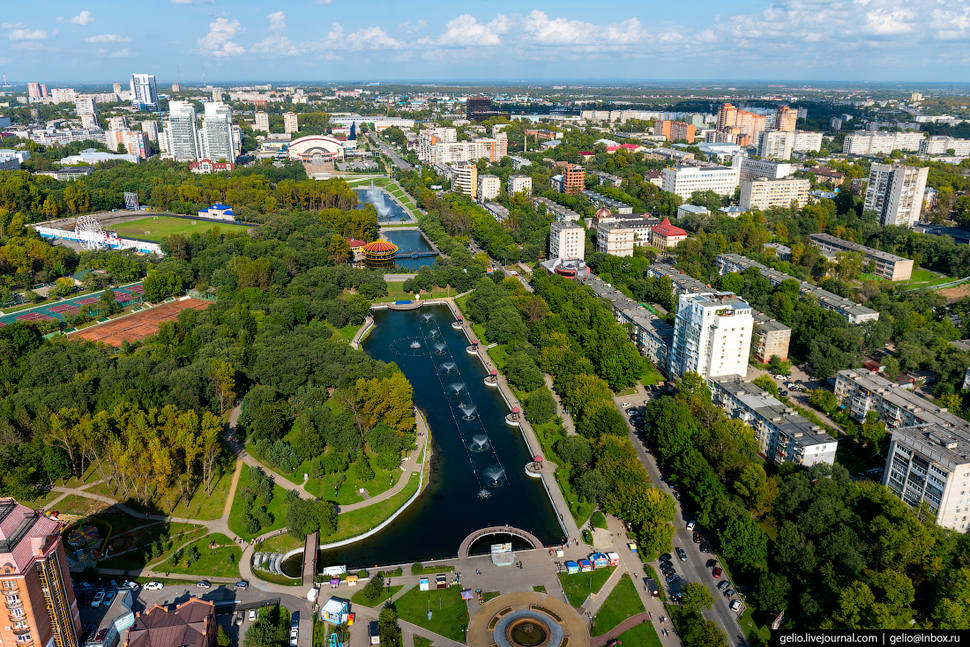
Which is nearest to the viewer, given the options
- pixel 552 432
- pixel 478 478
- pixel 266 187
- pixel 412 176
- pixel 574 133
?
pixel 478 478

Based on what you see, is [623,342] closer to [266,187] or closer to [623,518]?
[623,518]

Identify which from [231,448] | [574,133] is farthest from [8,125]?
[231,448]

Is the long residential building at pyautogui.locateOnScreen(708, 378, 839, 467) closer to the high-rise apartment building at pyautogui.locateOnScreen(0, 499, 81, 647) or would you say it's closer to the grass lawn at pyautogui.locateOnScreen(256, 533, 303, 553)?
the grass lawn at pyautogui.locateOnScreen(256, 533, 303, 553)

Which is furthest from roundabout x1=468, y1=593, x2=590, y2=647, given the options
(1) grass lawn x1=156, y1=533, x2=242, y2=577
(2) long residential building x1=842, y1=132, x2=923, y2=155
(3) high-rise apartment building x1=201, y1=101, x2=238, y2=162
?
(2) long residential building x1=842, y1=132, x2=923, y2=155

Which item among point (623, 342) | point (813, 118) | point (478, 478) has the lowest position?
point (478, 478)

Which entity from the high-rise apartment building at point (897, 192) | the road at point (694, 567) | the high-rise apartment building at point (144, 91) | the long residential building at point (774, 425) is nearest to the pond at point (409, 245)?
the long residential building at point (774, 425)

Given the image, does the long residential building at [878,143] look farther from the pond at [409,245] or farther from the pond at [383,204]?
the pond at [409,245]
